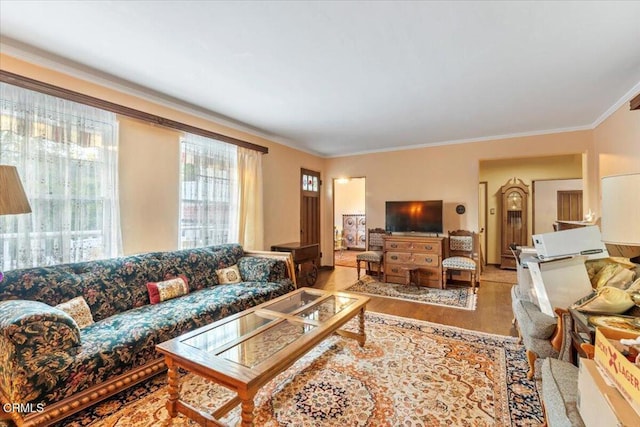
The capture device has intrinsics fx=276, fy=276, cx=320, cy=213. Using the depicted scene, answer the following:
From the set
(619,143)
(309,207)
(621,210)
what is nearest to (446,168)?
(619,143)

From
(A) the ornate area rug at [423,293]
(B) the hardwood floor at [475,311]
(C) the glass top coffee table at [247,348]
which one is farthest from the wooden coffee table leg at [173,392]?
(A) the ornate area rug at [423,293]

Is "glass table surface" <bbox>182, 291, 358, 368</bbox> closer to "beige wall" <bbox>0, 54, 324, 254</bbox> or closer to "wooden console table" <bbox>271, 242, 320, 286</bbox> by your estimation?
"beige wall" <bbox>0, 54, 324, 254</bbox>

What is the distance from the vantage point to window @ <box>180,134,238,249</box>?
Result: 132 inches

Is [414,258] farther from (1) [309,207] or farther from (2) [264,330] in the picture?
(2) [264,330]

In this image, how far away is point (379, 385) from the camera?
1979 mm

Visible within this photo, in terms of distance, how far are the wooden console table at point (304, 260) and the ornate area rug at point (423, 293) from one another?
66 cm

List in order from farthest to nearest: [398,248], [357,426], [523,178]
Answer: [523,178]
[398,248]
[357,426]

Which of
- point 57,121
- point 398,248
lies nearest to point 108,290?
point 57,121

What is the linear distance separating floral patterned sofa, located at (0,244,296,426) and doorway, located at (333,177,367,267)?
6.34 metres

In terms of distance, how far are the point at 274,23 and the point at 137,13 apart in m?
0.86

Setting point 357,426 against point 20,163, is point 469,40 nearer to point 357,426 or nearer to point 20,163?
point 357,426

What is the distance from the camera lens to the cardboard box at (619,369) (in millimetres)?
793

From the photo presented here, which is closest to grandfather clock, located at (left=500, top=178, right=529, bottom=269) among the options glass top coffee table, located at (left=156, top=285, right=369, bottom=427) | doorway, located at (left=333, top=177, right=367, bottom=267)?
doorway, located at (left=333, top=177, right=367, bottom=267)

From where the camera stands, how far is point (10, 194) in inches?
64.5
